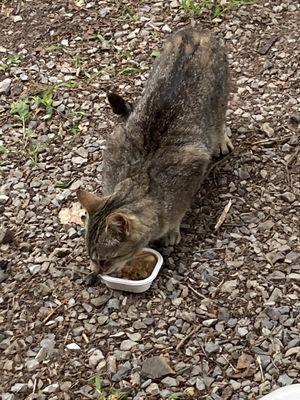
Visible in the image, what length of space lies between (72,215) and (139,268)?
640mm

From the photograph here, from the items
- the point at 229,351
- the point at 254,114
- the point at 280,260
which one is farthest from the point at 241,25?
the point at 229,351

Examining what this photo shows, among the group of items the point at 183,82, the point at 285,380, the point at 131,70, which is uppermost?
the point at 183,82

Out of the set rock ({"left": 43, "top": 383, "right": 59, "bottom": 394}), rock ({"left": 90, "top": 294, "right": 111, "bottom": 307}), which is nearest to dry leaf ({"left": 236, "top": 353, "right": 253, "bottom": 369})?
rock ({"left": 90, "top": 294, "right": 111, "bottom": 307})

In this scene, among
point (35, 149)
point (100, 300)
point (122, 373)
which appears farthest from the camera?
point (35, 149)

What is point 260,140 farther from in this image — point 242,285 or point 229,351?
point 229,351

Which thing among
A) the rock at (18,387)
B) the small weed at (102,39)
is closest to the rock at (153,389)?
the rock at (18,387)

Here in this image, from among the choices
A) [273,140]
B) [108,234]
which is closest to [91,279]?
[108,234]

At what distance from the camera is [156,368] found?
4.14m

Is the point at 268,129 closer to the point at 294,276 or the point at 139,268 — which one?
the point at 294,276

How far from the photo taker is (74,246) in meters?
4.84

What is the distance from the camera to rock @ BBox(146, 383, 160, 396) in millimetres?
4066

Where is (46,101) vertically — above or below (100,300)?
above

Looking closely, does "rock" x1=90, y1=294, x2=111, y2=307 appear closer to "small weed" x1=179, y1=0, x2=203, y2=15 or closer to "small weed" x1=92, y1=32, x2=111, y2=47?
"small weed" x1=92, y1=32, x2=111, y2=47

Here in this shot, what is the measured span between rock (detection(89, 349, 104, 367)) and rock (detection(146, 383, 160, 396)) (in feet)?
1.08
